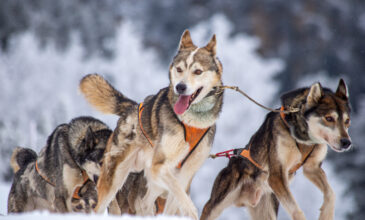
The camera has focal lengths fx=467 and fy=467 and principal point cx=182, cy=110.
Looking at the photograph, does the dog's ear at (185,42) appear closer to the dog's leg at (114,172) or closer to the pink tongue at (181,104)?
the pink tongue at (181,104)

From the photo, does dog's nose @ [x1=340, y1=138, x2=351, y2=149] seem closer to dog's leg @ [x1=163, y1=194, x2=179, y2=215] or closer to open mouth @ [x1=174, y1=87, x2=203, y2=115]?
open mouth @ [x1=174, y1=87, x2=203, y2=115]

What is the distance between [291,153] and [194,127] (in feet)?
2.47

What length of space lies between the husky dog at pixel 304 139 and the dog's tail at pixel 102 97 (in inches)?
46.2

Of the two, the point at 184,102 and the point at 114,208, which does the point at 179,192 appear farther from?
the point at 114,208

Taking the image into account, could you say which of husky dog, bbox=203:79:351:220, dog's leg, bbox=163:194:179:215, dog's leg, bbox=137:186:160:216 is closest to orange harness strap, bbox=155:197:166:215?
dog's leg, bbox=137:186:160:216

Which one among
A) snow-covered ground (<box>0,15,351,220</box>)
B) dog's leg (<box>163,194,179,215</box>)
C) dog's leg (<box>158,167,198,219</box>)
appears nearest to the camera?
dog's leg (<box>158,167,198,219</box>)

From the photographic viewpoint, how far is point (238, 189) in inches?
145

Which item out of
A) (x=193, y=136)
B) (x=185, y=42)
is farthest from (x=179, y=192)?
(x=185, y=42)

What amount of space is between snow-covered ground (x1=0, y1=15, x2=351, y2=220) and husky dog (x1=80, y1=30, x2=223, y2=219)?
8.42m

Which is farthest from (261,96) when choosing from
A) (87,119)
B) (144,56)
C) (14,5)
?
(14,5)

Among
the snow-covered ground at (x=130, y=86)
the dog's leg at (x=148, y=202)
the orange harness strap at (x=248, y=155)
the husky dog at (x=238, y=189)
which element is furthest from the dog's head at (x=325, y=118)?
the snow-covered ground at (x=130, y=86)

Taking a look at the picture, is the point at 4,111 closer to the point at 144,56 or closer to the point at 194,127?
the point at 144,56

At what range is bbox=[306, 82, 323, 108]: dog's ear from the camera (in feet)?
10.8

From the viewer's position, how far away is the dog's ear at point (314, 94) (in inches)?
130
